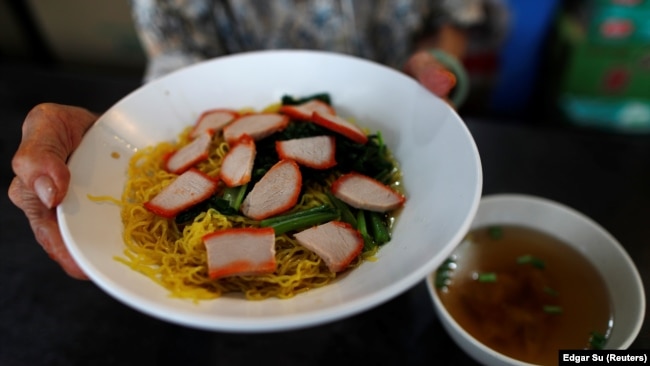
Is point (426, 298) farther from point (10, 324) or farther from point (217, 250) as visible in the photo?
point (10, 324)

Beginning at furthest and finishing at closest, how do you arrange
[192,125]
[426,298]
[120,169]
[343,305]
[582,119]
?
[582,119]
[192,125]
[426,298]
[120,169]
[343,305]

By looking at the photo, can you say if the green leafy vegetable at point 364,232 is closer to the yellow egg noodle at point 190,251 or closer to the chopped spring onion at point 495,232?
the yellow egg noodle at point 190,251

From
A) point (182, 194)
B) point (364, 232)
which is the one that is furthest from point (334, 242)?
point (182, 194)

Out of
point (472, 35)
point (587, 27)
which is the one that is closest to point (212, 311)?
point (472, 35)

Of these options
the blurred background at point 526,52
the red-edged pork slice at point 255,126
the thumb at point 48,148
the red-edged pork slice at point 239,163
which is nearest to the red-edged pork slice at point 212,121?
the red-edged pork slice at point 255,126

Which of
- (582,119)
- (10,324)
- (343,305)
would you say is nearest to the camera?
(343,305)

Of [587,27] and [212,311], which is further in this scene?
[587,27]

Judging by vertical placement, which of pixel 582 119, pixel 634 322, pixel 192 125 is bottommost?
pixel 582 119
